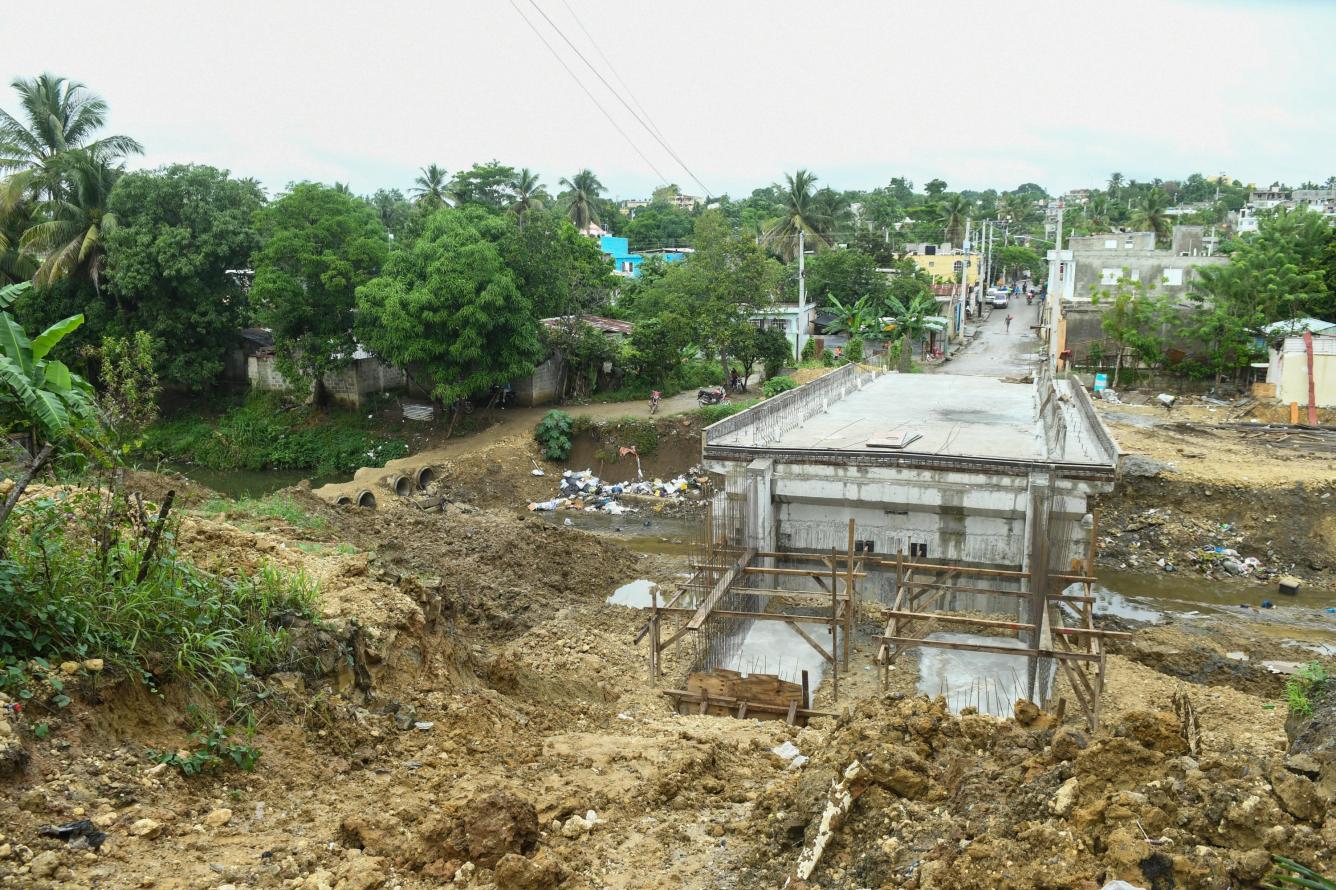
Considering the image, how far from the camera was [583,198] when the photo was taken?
6191 centimetres

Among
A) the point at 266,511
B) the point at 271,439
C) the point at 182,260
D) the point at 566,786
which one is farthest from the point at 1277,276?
the point at 182,260

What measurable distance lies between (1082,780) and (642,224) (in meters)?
73.9

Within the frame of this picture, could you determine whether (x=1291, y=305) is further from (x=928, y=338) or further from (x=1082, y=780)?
(x=1082, y=780)

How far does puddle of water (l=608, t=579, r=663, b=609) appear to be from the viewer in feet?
61.5

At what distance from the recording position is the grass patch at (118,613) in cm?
647

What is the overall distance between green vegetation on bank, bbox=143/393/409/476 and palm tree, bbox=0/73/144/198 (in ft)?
28.6

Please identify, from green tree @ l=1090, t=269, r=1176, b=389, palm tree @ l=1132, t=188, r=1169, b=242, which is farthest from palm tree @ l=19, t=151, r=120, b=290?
palm tree @ l=1132, t=188, r=1169, b=242

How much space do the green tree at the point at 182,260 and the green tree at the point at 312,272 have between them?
127cm

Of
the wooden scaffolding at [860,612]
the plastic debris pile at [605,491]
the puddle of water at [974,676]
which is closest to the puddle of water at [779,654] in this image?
the wooden scaffolding at [860,612]

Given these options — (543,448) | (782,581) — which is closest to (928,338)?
(543,448)

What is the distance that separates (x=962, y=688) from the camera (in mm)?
13750

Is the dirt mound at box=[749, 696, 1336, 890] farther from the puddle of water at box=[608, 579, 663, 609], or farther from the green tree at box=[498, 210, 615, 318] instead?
the green tree at box=[498, 210, 615, 318]

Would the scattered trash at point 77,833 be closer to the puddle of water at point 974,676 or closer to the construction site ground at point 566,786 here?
the construction site ground at point 566,786

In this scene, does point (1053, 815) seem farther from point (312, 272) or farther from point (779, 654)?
point (312, 272)
